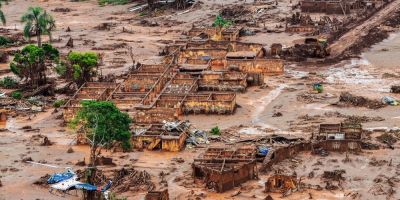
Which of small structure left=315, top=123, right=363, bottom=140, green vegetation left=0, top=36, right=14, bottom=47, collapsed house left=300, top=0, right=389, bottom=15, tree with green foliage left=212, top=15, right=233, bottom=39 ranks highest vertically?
collapsed house left=300, top=0, right=389, bottom=15

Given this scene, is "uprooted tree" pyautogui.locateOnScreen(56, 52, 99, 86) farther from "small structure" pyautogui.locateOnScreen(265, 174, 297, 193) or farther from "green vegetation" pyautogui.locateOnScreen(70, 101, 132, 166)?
"small structure" pyautogui.locateOnScreen(265, 174, 297, 193)

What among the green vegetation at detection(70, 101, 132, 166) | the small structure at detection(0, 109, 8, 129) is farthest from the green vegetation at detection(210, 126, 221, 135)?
the small structure at detection(0, 109, 8, 129)

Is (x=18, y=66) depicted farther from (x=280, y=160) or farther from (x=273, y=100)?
(x=280, y=160)

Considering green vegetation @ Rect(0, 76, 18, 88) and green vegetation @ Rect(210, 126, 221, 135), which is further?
green vegetation @ Rect(0, 76, 18, 88)

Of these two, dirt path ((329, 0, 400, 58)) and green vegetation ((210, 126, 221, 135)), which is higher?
dirt path ((329, 0, 400, 58))

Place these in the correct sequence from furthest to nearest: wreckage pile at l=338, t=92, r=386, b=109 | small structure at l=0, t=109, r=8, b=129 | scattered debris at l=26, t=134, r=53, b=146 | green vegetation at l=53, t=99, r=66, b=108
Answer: green vegetation at l=53, t=99, r=66, b=108 → wreckage pile at l=338, t=92, r=386, b=109 → small structure at l=0, t=109, r=8, b=129 → scattered debris at l=26, t=134, r=53, b=146

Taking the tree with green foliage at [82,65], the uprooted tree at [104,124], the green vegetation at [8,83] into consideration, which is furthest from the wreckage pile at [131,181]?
the green vegetation at [8,83]

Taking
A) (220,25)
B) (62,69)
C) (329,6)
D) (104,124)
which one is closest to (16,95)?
(62,69)

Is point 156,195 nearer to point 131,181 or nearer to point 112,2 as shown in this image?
point 131,181
